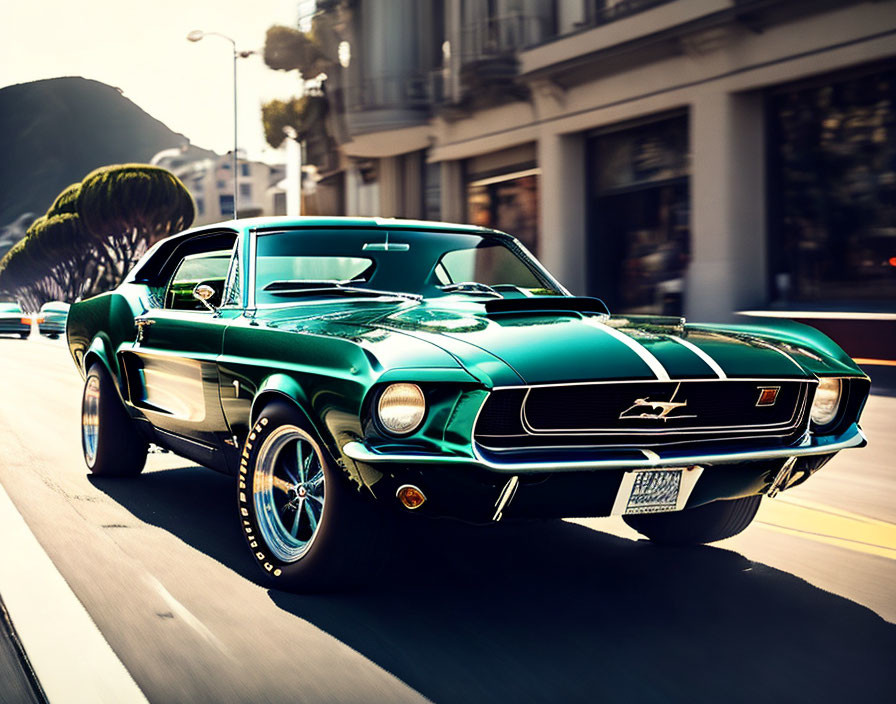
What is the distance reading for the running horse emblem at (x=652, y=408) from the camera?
399 cm

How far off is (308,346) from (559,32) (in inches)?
796

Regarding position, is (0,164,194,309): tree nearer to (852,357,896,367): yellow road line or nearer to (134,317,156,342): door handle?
(852,357,896,367): yellow road line

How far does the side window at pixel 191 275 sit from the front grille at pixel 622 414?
2834 millimetres

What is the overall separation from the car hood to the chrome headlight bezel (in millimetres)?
62

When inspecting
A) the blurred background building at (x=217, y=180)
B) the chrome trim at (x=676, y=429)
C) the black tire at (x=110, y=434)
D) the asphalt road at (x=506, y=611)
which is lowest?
the asphalt road at (x=506, y=611)

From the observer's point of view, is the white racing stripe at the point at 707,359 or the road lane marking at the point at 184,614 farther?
the white racing stripe at the point at 707,359

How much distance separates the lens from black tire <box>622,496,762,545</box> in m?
5.05

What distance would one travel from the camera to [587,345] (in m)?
4.08

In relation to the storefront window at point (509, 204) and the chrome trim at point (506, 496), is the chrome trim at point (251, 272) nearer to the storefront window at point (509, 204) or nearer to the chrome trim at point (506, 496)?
the chrome trim at point (506, 496)

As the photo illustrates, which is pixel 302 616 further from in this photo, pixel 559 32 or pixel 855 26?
pixel 559 32

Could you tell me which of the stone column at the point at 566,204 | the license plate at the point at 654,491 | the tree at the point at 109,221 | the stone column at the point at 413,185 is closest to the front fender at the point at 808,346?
the license plate at the point at 654,491

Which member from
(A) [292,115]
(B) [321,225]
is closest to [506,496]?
(B) [321,225]

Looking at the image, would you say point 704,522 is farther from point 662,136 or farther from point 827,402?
point 662,136

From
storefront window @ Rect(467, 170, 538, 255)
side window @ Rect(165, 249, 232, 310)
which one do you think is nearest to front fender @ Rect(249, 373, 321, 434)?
side window @ Rect(165, 249, 232, 310)
